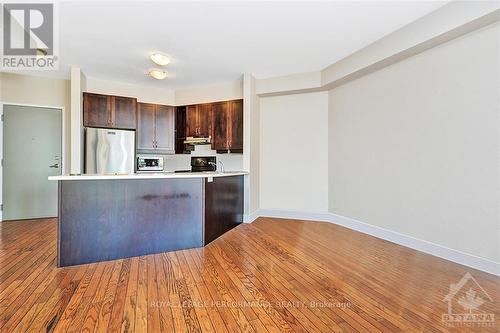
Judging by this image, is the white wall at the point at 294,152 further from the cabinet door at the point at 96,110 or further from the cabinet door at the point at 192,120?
the cabinet door at the point at 96,110

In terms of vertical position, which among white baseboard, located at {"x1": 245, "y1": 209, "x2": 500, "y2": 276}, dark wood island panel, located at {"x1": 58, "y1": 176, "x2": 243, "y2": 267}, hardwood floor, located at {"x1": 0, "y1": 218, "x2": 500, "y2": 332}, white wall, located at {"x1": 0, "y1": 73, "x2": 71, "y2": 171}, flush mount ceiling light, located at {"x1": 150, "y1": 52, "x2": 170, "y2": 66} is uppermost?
flush mount ceiling light, located at {"x1": 150, "y1": 52, "x2": 170, "y2": 66}

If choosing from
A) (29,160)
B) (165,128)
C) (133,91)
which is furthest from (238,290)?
(29,160)

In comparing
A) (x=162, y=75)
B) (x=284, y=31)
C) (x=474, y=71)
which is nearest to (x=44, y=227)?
(x=162, y=75)

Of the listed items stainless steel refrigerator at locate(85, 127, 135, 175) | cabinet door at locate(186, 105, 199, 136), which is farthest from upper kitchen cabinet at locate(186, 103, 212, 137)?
stainless steel refrigerator at locate(85, 127, 135, 175)

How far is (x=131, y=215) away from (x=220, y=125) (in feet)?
8.87

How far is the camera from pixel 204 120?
514 centimetres

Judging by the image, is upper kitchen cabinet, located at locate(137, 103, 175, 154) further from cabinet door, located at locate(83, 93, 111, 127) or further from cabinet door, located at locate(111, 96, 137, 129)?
cabinet door, located at locate(83, 93, 111, 127)

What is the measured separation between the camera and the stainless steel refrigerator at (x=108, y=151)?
434 cm

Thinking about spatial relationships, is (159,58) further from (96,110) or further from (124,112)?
(96,110)

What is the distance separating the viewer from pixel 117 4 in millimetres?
2506

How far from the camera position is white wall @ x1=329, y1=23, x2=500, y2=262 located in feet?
7.89

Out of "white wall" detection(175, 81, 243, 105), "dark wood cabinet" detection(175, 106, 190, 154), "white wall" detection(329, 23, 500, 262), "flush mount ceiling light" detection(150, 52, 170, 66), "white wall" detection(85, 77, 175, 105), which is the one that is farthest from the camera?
"dark wood cabinet" detection(175, 106, 190, 154)

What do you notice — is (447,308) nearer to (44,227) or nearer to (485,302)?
(485,302)

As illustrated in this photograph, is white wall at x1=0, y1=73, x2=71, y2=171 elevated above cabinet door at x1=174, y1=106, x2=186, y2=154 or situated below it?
above
